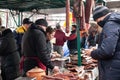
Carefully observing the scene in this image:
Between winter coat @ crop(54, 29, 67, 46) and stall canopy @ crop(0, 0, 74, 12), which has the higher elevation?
stall canopy @ crop(0, 0, 74, 12)

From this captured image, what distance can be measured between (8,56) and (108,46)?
3.37m

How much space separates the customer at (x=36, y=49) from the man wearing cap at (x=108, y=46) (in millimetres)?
1127

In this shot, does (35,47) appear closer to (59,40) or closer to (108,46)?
(108,46)

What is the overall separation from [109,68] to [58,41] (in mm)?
7081

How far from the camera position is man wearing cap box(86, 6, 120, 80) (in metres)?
3.79

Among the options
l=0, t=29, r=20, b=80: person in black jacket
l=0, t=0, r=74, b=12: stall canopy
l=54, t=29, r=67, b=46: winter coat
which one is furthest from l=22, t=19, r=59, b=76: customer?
l=54, t=29, r=67, b=46: winter coat

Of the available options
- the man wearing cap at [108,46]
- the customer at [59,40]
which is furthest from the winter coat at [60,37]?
the man wearing cap at [108,46]

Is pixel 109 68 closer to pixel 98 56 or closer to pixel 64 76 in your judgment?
pixel 98 56

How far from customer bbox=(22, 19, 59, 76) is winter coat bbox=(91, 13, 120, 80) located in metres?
1.20

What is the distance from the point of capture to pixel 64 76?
4.48 meters

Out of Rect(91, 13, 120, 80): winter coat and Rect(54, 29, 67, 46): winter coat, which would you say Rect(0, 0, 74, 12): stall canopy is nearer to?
Rect(54, 29, 67, 46): winter coat

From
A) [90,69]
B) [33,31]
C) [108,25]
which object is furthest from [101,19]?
[90,69]

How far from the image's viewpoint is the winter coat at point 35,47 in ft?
16.3

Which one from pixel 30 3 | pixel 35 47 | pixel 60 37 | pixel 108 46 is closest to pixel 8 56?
pixel 35 47
